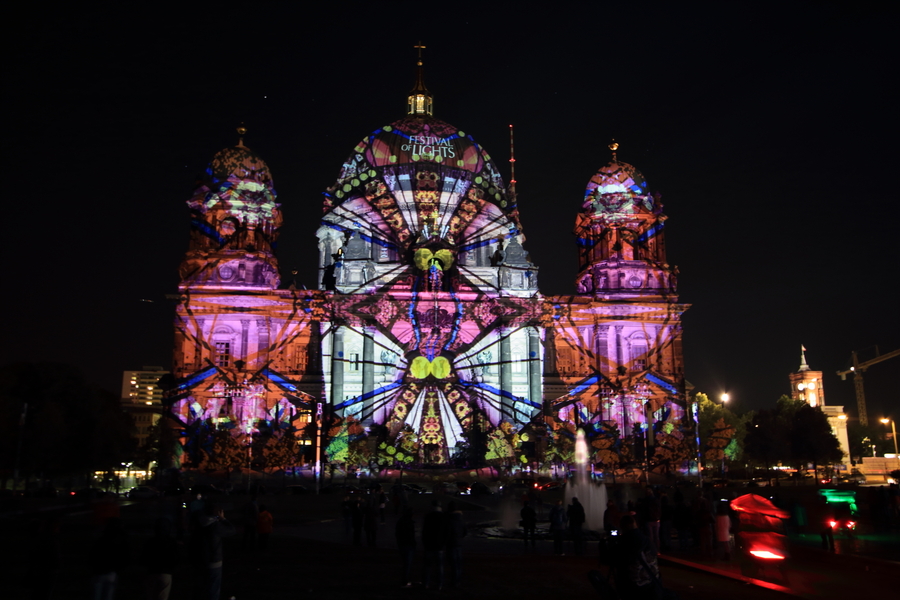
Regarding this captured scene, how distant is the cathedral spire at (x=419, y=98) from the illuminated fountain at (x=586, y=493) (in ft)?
157

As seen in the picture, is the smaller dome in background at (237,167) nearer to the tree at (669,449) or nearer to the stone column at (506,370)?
the stone column at (506,370)

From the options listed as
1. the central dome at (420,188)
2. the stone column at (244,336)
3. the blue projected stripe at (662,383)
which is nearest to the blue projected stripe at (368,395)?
the stone column at (244,336)

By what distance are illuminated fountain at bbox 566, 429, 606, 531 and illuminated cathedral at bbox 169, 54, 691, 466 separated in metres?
2.03

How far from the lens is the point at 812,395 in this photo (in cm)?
16438

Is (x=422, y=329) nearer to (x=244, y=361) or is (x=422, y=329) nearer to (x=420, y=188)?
(x=244, y=361)

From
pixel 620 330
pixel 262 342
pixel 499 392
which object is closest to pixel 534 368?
pixel 499 392

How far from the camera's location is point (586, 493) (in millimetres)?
44125

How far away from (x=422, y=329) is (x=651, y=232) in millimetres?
27157

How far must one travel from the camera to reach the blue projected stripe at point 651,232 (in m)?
87.2

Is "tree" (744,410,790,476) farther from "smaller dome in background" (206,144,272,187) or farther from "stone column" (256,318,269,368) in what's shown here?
"smaller dome in background" (206,144,272,187)

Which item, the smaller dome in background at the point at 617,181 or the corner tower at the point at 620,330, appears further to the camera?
the smaller dome in background at the point at 617,181

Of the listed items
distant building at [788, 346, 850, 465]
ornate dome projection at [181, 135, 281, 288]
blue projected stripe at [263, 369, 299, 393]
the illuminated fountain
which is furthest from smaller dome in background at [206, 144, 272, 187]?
distant building at [788, 346, 850, 465]

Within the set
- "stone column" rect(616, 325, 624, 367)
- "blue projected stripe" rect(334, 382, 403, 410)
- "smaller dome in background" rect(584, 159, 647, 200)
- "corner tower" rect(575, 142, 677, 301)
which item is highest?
"smaller dome in background" rect(584, 159, 647, 200)

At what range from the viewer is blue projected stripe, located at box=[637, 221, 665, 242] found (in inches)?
3433
